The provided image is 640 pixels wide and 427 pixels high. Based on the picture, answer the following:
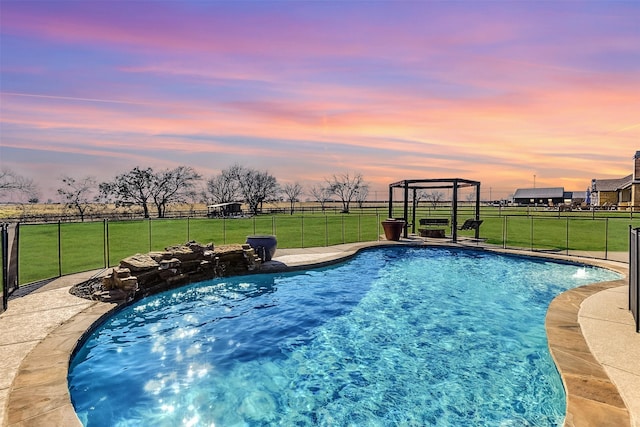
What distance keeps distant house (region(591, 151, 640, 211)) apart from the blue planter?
47.0 m

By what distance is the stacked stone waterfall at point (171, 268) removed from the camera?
285 inches

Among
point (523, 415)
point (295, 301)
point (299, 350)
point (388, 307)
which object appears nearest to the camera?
point (523, 415)

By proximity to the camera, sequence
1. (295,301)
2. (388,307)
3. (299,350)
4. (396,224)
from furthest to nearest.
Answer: (396,224) → (295,301) → (388,307) → (299,350)

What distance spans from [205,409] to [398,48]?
8978 mm

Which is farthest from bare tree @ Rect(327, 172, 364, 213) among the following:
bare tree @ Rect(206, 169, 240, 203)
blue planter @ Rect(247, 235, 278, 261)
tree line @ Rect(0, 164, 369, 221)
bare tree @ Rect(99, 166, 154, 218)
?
blue planter @ Rect(247, 235, 278, 261)

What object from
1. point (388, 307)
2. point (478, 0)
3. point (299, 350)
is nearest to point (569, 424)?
point (299, 350)

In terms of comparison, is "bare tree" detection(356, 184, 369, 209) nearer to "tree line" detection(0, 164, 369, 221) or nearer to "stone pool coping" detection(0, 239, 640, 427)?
"tree line" detection(0, 164, 369, 221)

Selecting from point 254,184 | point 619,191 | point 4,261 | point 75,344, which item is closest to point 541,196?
point 619,191

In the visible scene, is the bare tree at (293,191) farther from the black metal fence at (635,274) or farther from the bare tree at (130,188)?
the black metal fence at (635,274)

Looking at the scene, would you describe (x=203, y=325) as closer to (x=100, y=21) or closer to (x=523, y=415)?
(x=523, y=415)

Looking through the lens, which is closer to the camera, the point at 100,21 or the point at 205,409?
the point at 205,409

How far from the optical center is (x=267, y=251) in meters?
10.6

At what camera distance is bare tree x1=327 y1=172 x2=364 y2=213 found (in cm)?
6994

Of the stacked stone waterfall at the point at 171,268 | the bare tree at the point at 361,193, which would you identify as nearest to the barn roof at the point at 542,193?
the bare tree at the point at 361,193
